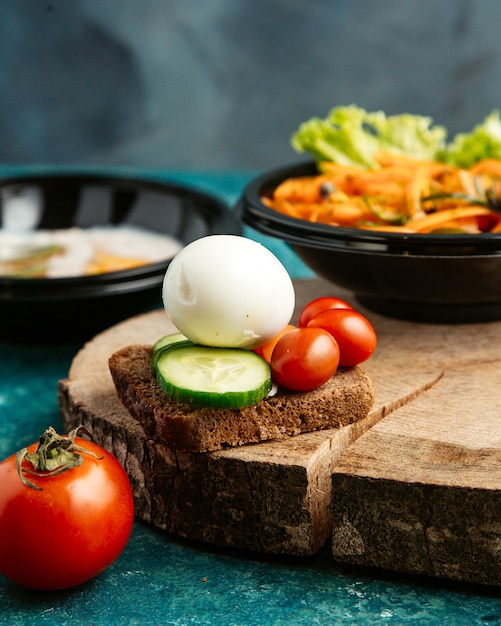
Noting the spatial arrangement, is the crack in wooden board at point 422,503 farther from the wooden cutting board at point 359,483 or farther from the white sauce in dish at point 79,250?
the white sauce in dish at point 79,250

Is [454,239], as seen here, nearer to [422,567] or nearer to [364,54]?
[422,567]

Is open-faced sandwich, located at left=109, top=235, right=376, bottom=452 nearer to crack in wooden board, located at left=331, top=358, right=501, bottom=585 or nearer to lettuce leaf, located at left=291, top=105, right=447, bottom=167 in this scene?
crack in wooden board, located at left=331, top=358, right=501, bottom=585

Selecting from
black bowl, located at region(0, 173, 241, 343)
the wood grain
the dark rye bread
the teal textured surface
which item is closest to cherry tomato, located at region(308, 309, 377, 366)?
the dark rye bread

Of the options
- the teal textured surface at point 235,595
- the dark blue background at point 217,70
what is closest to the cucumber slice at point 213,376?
the teal textured surface at point 235,595

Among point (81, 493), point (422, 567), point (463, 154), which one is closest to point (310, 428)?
point (422, 567)

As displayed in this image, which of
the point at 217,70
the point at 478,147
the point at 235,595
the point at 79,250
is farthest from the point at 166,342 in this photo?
the point at 217,70
